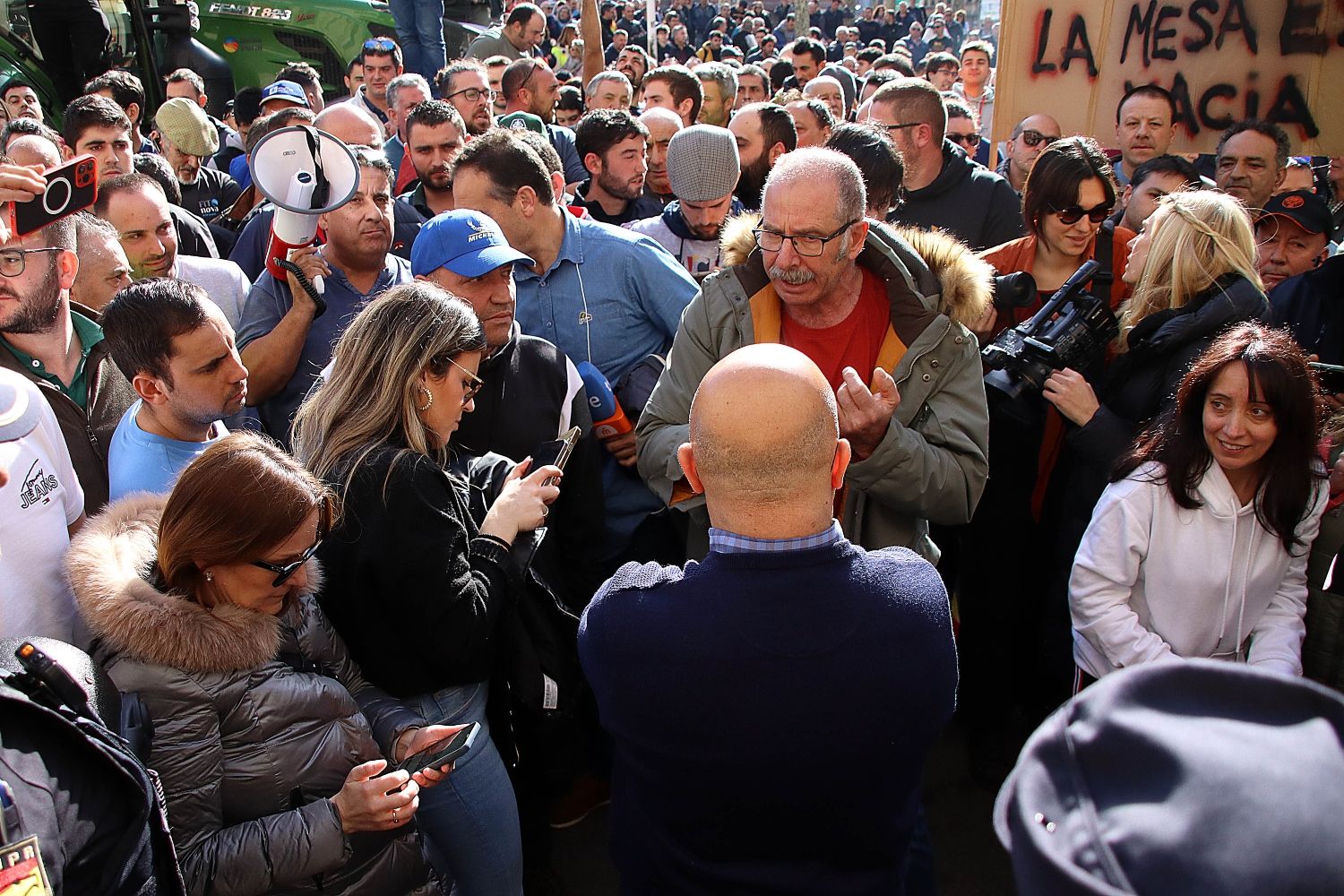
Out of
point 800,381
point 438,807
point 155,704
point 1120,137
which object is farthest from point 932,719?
point 1120,137

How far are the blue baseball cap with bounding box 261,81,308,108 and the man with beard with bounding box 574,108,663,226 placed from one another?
2.75 metres

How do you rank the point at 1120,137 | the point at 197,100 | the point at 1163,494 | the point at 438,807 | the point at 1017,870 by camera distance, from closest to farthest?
the point at 1017,870 → the point at 438,807 → the point at 1163,494 → the point at 1120,137 → the point at 197,100

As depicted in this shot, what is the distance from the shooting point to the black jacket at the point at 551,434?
9.05 feet

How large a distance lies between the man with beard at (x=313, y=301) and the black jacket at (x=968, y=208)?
246 centimetres

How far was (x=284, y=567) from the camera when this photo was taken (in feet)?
6.17

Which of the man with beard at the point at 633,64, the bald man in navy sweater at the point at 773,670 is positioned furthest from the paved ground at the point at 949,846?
the man with beard at the point at 633,64

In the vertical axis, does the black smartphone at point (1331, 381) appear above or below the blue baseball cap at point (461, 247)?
below

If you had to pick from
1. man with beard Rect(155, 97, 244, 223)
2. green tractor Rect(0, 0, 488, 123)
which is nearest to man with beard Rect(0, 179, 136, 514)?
man with beard Rect(155, 97, 244, 223)

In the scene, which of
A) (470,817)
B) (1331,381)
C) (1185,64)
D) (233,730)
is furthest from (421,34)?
(233,730)

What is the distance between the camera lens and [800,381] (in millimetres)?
1609

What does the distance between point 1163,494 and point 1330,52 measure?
292 cm

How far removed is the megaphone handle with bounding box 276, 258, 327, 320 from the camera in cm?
322

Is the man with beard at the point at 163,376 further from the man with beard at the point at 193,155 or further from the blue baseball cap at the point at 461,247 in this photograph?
the man with beard at the point at 193,155

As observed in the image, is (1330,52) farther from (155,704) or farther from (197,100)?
(197,100)
